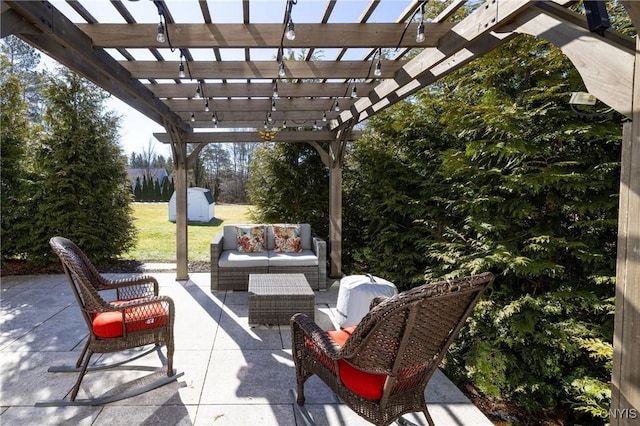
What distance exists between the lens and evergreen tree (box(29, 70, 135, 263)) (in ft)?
20.3

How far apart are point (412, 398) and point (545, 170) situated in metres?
2.36

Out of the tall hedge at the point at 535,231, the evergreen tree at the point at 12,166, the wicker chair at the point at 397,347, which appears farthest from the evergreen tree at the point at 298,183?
the wicker chair at the point at 397,347

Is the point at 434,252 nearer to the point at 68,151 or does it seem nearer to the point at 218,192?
the point at 68,151

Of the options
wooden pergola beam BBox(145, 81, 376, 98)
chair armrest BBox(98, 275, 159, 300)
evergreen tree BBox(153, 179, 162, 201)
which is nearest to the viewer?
chair armrest BBox(98, 275, 159, 300)

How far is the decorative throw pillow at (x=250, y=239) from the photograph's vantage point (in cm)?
558

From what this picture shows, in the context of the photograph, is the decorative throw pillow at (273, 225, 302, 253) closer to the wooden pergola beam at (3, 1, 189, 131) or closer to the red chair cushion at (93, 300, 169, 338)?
the wooden pergola beam at (3, 1, 189, 131)

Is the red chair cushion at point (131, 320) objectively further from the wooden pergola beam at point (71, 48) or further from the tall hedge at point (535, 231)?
the tall hedge at point (535, 231)

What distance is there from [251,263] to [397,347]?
11.9ft

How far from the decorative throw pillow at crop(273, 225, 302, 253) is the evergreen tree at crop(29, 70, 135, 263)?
3.48 m

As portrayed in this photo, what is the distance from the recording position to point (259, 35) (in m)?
2.44

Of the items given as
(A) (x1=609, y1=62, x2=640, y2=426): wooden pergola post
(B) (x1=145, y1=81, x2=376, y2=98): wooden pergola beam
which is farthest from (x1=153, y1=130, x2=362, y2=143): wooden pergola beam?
(A) (x1=609, y1=62, x2=640, y2=426): wooden pergola post

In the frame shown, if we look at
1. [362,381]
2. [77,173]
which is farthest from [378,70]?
[77,173]

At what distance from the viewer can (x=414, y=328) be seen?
1.75 metres

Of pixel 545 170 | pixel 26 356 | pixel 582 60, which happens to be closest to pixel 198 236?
pixel 26 356
